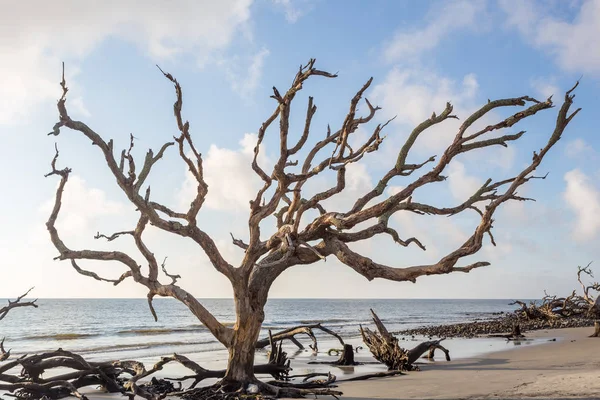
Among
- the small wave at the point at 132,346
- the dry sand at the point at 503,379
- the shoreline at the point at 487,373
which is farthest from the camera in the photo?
the small wave at the point at 132,346

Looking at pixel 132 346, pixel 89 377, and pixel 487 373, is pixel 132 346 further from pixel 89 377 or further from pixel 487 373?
pixel 487 373

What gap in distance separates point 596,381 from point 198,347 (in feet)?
72.6

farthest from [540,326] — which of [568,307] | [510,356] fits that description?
[510,356]

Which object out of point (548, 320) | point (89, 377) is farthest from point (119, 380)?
point (548, 320)

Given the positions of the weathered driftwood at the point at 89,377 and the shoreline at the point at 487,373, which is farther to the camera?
the shoreline at the point at 487,373

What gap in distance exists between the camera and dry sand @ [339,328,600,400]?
33.2 ft

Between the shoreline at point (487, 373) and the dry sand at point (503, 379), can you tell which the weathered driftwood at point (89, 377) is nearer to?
the shoreline at point (487, 373)

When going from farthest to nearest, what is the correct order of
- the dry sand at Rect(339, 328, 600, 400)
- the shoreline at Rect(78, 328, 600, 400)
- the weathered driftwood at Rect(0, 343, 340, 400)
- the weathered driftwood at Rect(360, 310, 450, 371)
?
the weathered driftwood at Rect(360, 310, 450, 371), the shoreline at Rect(78, 328, 600, 400), the weathered driftwood at Rect(0, 343, 340, 400), the dry sand at Rect(339, 328, 600, 400)

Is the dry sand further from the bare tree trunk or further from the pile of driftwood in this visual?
the bare tree trunk

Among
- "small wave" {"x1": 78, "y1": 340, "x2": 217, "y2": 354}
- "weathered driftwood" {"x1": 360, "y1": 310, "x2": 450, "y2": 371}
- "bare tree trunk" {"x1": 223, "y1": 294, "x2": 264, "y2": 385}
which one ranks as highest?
"bare tree trunk" {"x1": 223, "y1": 294, "x2": 264, "y2": 385}

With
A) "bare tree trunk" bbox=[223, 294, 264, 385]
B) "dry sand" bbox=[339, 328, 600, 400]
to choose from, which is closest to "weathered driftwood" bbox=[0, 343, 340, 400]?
"bare tree trunk" bbox=[223, 294, 264, 385]

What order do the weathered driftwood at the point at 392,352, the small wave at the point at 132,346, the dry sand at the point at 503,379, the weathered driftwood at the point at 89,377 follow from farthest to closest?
the small wave at the point at 132,346 → the weathered driftwood at the point at 392,352 → the weathered driftwood at the point at 89,377 → the dry sand at the point at 503,379

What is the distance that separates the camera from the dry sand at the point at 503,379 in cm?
1013

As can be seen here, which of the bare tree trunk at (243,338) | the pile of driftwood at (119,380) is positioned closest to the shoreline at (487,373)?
the pile of driftwood at (119,380)
